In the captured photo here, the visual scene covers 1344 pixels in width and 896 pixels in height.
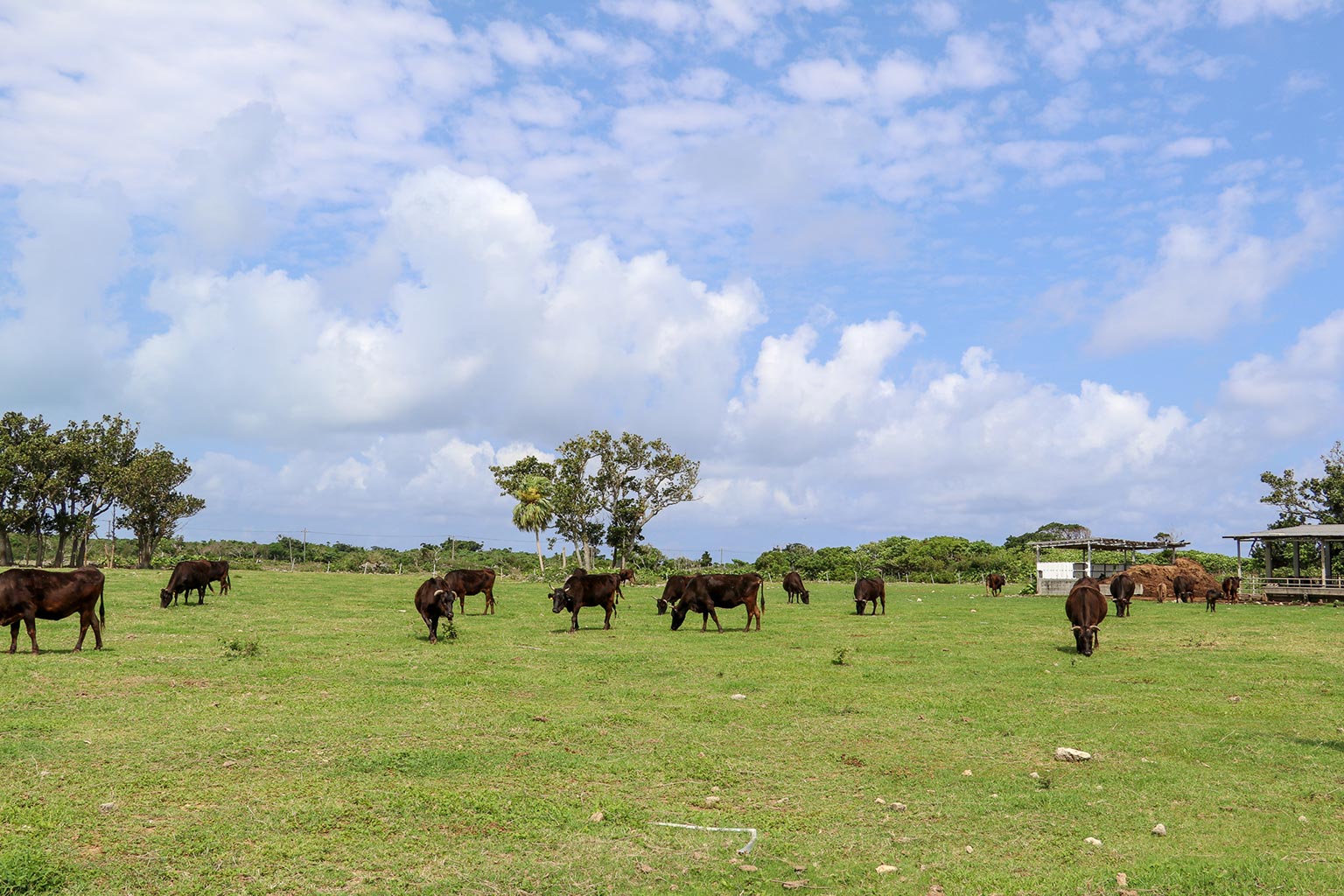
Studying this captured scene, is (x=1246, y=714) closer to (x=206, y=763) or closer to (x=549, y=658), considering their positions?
(x=549, y=658)

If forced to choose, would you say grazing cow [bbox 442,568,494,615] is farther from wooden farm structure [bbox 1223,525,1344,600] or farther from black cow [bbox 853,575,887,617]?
wooden farm structure [bbox 1223,525,1344,600]

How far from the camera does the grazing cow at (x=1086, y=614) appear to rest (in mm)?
21234

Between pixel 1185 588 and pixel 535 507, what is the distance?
48.0 meters

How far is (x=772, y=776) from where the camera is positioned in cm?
1023

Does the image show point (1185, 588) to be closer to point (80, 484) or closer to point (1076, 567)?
point (1076, 567)

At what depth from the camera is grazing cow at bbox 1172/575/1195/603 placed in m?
48.0

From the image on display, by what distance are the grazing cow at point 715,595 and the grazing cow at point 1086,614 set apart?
773cm

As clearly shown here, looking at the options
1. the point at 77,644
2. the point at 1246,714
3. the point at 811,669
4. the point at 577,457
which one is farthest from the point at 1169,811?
the point at 577,457

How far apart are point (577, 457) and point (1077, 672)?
6336 centimetres

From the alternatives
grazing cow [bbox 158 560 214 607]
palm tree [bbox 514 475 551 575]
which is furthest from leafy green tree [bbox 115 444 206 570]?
grazing cow [bbox 158 560 214 607]

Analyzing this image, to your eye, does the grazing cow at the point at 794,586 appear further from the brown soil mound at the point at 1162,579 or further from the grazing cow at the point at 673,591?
the brown soil mound at the point at 1162,579

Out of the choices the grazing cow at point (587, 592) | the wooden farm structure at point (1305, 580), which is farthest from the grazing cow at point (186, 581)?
the wooden farm structure at point (1305, 580)

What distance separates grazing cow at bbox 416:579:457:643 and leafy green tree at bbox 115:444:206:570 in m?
53.2

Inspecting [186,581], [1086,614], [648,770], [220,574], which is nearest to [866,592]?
[1086,614]
